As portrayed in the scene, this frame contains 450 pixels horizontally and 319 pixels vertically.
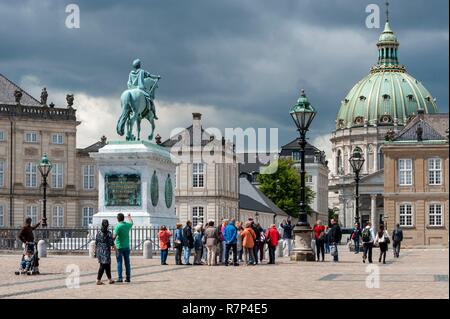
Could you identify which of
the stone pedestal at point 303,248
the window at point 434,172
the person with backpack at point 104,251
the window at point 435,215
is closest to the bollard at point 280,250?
the stone pedestal at point 303,248

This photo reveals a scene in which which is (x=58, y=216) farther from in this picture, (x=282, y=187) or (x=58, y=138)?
(x=282, y=187)

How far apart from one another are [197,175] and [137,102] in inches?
2258

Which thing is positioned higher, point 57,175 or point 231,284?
point 57,175

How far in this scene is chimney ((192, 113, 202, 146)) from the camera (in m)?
99.5

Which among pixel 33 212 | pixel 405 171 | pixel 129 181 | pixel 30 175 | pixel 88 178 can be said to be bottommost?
pixel 33 212

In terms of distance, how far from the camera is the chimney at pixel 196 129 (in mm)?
99500

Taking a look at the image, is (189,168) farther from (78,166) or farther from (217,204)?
(78,166)

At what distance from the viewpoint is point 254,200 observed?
11688cm

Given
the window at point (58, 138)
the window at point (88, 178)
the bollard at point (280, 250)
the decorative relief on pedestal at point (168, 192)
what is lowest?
the bollard at point (280, 250)

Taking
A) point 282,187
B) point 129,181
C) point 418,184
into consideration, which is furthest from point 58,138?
point 129,181

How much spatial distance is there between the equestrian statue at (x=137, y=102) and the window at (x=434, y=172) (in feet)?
153

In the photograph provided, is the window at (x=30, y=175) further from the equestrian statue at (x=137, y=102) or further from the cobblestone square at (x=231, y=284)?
the cobblestone square at (x=231, y=284)

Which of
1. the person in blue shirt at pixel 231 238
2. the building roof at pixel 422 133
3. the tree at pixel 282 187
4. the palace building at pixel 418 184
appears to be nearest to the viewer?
the person in blue shirt at pixel 231 238

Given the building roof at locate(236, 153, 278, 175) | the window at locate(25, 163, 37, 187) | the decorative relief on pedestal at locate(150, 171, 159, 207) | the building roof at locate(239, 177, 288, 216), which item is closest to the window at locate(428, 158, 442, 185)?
the building roof at locate(239, 177, 288, 216)
